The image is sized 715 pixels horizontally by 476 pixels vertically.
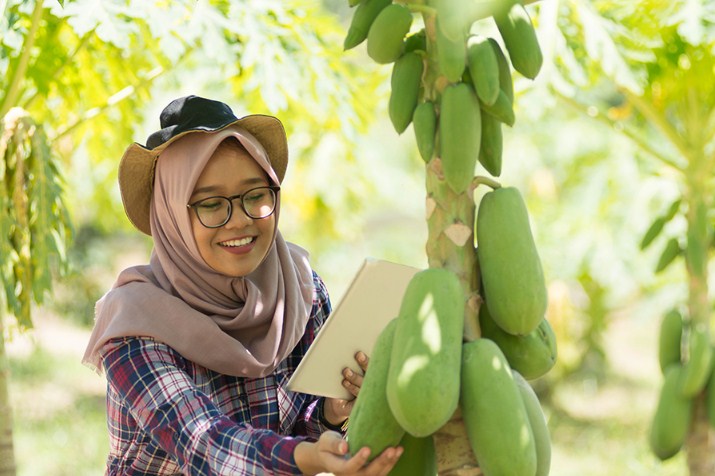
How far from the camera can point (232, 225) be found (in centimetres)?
181

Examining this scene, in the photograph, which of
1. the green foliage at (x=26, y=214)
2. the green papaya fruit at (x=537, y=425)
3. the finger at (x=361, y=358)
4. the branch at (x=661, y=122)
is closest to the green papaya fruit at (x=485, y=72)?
the green papaya fruit at (x=537, y=425)

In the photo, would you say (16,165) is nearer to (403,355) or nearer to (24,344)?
(403,355)

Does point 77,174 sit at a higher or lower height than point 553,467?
higher

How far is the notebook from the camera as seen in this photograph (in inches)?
59.9

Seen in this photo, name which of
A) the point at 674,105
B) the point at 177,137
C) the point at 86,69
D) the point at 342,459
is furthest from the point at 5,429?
the point at 674,105

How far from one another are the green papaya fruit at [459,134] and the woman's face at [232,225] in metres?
0.68

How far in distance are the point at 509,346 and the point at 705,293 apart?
2.23 metres

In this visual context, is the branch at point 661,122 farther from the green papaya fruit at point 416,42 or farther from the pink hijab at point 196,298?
the green papaya fruit at point 416,42

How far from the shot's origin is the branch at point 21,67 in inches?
98.1

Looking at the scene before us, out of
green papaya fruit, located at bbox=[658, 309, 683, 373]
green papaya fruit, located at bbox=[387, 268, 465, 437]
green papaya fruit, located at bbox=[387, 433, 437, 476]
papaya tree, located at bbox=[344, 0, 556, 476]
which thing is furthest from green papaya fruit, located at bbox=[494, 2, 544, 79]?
green papaya fruit, located at bbox=[658, 309, 683, 373]

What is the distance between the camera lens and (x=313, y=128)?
5.09 metres

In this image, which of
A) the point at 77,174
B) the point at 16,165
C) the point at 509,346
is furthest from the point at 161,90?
the point at 509,346

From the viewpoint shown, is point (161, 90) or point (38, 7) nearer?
point (38, 7)

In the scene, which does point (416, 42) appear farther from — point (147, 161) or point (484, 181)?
point (147, 161)
